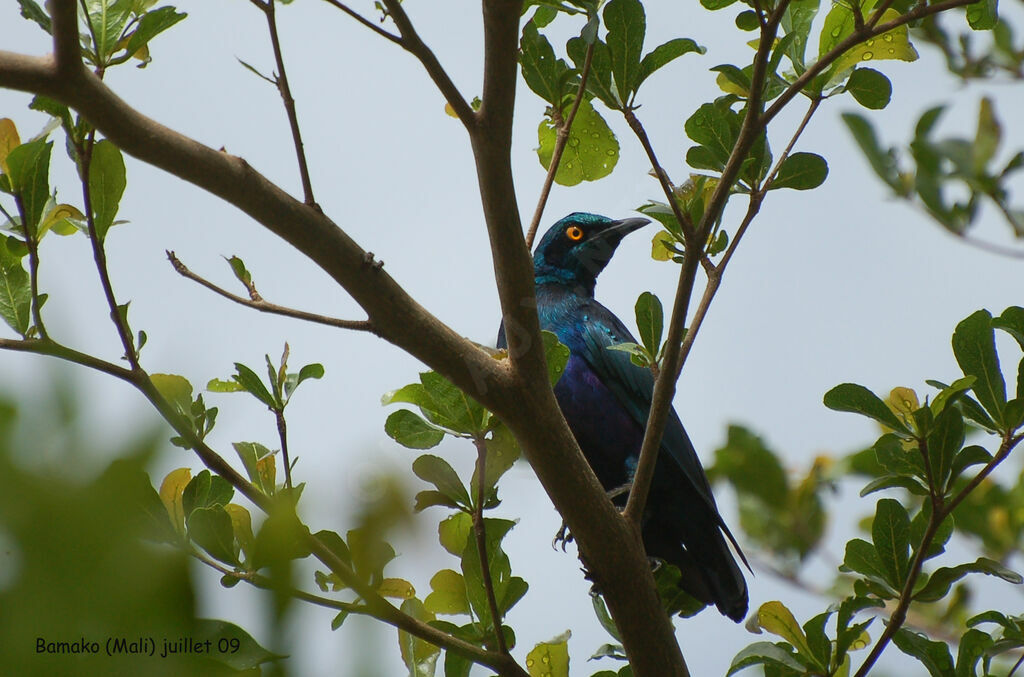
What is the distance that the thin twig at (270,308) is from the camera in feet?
7.30

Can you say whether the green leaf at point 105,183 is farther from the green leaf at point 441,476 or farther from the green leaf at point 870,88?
the green leaf at point 870,88

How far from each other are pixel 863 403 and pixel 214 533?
1637 mm

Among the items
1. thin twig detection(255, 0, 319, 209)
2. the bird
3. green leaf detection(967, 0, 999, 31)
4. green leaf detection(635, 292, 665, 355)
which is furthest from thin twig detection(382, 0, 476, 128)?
the bird

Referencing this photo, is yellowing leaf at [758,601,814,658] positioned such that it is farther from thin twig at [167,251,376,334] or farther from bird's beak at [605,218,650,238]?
bird's beak at [605,218,650,238]

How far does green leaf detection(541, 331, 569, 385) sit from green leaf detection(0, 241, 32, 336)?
1.21 metres

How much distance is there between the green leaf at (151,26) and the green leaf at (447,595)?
1.54m

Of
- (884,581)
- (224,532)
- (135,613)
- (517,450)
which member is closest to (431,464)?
(517,450)

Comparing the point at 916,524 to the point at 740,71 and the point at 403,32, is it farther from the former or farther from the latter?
the point at 403,32

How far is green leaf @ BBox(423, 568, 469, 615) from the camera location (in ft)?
9.30

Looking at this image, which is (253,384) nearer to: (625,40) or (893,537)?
(625,40)

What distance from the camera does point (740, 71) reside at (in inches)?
105

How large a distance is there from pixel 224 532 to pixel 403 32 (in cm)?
123

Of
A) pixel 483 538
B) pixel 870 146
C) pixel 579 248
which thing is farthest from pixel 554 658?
pixel 579 248

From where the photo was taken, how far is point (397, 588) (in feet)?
9.55
